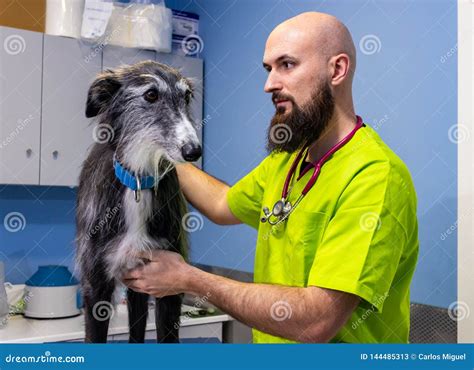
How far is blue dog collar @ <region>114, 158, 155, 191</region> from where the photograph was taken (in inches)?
39.3

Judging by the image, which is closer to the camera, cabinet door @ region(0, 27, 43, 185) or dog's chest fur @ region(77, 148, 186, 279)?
dog's chest fur @ region(77, 148, 186, 279)

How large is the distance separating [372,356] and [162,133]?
61 centimetres

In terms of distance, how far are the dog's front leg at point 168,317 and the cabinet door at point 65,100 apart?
410mm

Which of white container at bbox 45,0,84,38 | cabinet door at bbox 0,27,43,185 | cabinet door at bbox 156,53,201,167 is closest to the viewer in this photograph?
cabinet door at bbox 156,53,201,167

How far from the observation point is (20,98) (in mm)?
1639

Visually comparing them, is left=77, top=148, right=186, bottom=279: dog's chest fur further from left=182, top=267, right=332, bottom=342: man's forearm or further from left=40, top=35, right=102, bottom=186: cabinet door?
left=40, top=35, right=102, bottom=186: cabinet door

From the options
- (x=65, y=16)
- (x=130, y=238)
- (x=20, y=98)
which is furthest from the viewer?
(x=20, y=98)

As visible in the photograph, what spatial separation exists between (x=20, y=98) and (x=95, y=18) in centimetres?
46

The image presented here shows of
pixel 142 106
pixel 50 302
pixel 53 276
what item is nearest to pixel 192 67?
pixel 142 106

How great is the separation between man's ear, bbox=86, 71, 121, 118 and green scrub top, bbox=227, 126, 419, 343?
0.49m

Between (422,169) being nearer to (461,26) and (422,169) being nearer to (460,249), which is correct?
(460,249)

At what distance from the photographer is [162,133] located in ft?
3.14

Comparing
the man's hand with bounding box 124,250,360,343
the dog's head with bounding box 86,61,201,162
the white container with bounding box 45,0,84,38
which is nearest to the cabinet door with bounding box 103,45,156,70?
the white container with bounding box 45,0,84,38

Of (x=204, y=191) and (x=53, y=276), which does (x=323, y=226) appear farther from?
(x=53, y=276)
